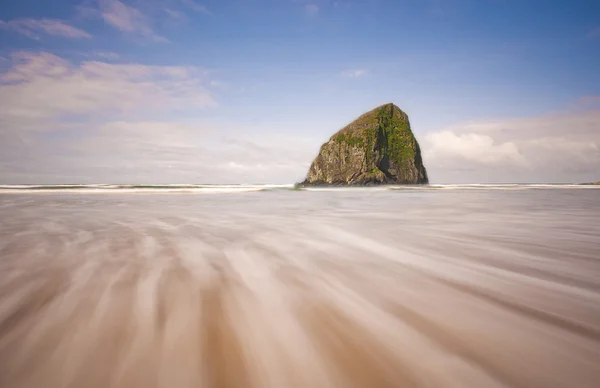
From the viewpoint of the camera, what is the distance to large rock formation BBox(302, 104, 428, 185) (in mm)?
97812

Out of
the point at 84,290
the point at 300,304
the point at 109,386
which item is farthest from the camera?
the point at 84,290

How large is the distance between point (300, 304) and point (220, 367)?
1.06 m

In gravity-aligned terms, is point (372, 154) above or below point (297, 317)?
above

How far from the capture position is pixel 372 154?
98312mm

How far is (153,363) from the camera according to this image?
172 centimetres

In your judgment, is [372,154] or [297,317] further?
[372,154]

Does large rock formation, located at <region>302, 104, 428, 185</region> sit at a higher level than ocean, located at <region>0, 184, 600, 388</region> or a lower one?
higher

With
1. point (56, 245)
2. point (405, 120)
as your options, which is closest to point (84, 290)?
point (56, 245)

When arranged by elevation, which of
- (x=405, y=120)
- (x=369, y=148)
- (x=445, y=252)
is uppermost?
(x=405, y=120)

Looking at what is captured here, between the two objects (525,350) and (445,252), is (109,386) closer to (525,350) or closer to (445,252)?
(525,350)

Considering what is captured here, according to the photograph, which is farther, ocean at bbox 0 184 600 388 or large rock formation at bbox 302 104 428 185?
large rock formation at bbox 302 104 428 185

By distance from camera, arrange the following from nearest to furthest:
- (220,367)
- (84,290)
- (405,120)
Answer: (220,367), (84,290), (405,120)

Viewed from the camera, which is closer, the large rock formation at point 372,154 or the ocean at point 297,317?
the ocean at point 297,317

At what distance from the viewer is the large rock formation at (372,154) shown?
97812 mm
